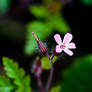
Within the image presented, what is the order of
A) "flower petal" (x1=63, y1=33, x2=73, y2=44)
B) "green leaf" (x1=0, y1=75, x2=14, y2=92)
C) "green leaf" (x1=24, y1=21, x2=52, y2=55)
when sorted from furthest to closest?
1. "green leaf" (x1=24, y1=21, x2=52, y2=55)
2. "green leaf" (x1=0, y1=75, x2=14, y2=92)
3. "flower petal" (x1=63, y1=33, x2=73, y2=44)

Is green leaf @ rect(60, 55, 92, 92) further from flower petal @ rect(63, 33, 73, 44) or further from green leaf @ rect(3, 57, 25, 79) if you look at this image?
flower petal @ rect(63, 33, 73, 44)

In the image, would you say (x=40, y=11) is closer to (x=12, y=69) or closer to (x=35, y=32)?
(x=35, y=32)

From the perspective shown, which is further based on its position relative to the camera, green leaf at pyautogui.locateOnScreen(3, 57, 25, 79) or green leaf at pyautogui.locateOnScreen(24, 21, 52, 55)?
green leaf at pyautogui.locateOnScreen(24, 21, 52, 55)

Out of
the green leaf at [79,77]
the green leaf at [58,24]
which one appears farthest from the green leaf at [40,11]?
the green leaf at [79,77]

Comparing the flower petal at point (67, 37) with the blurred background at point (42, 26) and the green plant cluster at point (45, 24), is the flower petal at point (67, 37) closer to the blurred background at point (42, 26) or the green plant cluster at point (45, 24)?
the blurred background at point (42, 26)

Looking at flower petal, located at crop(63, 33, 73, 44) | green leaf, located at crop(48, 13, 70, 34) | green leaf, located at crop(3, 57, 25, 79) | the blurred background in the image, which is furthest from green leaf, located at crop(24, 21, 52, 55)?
flower petal, located at crop(63, 33, 73, 44)
